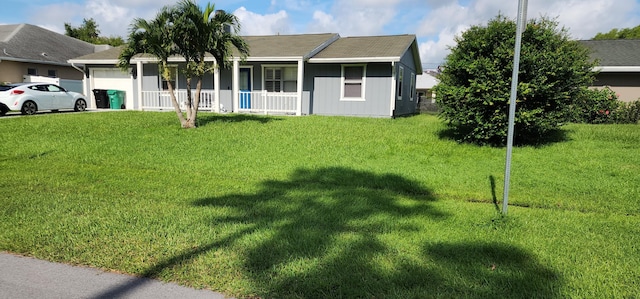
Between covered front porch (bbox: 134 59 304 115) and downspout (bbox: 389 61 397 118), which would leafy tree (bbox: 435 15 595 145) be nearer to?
downspout (bbox: 389 61 397 118)

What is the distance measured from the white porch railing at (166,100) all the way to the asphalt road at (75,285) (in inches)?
591

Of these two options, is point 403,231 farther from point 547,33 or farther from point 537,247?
point 547,33

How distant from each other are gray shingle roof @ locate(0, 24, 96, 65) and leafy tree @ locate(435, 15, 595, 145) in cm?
2751

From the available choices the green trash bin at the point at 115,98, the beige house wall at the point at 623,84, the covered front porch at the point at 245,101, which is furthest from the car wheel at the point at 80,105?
the beige house wall at the point at 623,84

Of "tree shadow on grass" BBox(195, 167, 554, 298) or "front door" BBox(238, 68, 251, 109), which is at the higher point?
"front door" BBox(238, 68, 251, 109)

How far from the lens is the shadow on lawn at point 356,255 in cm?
299

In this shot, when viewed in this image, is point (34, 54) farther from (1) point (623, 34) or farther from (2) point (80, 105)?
(1) point (623, 34)

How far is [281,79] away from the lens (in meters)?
18.0

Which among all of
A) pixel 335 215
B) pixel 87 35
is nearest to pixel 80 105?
pixel 335 215

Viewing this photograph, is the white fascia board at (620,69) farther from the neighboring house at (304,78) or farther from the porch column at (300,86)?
the porch column at (300,86)

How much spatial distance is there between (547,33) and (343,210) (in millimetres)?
7207

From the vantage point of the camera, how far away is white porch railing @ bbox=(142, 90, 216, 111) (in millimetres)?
18000

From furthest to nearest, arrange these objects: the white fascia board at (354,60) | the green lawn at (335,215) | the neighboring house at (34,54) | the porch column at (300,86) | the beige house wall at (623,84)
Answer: the neighboring house at (34,54), the beige house wall at (623,84), the porch column at (300,86), the white fascia board at (354,60), the green lawn at (335,215)

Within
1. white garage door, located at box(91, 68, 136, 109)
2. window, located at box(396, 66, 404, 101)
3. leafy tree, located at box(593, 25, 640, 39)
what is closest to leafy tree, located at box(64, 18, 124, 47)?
white garage door, located at box(91, 68, 136, 109)
